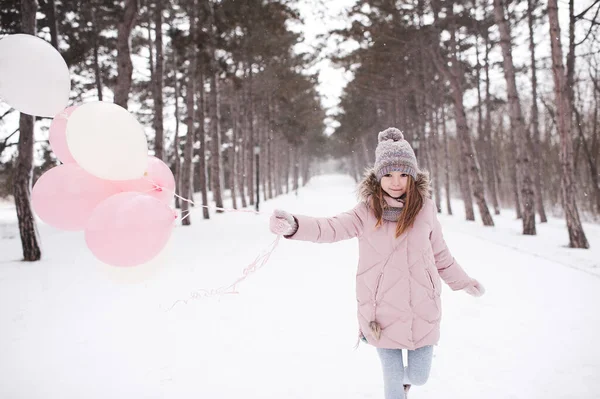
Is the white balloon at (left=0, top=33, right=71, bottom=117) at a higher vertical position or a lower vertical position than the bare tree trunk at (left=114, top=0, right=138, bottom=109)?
lower

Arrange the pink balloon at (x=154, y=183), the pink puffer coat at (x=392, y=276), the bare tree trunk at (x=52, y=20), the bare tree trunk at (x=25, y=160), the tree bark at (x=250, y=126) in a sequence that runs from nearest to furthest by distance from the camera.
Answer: the pink puffer coat at (x=392, y=276)
the pink balloon at (x=154, y=183)
the bare tree trunk at (x=25, y=160)
the bare tree trunk at (x=52, y=20)
the tree bark at (x=250, y=126)

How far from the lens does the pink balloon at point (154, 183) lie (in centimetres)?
270

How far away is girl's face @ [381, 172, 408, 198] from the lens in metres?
2.19

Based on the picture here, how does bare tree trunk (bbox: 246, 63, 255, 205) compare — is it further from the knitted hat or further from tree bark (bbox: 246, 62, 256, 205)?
the knitted hat

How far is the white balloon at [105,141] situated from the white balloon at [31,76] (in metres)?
0.27

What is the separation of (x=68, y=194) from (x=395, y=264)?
2.31 metres

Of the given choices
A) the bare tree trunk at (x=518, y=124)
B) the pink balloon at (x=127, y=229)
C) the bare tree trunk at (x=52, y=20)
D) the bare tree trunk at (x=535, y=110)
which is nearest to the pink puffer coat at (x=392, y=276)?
the pink balloon at (x=127, y=229)

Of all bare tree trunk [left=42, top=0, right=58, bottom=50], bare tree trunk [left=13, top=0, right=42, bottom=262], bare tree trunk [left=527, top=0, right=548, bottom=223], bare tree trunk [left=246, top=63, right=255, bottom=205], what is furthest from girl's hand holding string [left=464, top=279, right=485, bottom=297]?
bare tree trunk [left=246, top=63, right=255, bottom=205]

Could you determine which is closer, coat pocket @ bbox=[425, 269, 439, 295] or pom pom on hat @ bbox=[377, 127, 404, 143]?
coat pocket @ bbox=[425, 269, 439, 295]

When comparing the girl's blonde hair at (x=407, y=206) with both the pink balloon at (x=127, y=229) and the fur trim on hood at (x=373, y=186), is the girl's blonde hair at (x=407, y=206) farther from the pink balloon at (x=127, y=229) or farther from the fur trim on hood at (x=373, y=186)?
the pink balloon at (x=127, y=229)

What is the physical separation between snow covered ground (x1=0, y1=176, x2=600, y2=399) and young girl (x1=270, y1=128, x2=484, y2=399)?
0.84 metres

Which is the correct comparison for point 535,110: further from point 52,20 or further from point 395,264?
point 52,20

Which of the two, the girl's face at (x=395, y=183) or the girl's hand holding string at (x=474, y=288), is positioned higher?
the girl's face at (x=395, y=183)

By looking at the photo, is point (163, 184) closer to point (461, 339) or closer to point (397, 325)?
point (397, 325)
